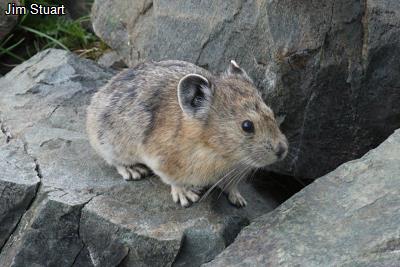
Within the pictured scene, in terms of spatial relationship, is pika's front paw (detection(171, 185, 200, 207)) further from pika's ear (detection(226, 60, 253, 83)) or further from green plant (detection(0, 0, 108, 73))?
green plant (detection(0, 0, 108, 73))

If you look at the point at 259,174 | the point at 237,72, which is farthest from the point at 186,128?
the point at 259,174

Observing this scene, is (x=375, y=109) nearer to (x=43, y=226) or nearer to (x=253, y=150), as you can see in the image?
(x=253, y=150)

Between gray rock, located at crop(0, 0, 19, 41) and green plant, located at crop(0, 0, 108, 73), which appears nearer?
gray rock, located at crop(0, 0, 19, 41)

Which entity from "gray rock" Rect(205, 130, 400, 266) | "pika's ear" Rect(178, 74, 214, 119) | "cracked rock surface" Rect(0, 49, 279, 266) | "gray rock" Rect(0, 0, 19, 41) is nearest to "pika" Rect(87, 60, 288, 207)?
"pika's ear" Rect(178, 74, 214, 119)

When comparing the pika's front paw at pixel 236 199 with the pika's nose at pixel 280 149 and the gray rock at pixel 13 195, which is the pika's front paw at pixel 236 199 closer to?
the pika's nose at pixel 280 149

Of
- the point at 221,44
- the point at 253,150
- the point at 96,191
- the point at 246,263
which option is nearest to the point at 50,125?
the point at 96,191

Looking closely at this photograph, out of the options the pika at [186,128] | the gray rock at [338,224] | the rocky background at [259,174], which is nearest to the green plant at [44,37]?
the rocky background at [259,174]

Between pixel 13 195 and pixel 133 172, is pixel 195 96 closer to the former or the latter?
pixel 133 172
